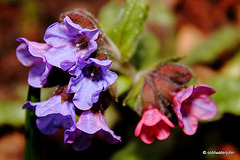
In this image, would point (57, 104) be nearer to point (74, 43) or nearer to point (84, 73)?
point (84, 73)

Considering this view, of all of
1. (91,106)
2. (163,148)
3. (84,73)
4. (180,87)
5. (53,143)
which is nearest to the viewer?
(91,106)

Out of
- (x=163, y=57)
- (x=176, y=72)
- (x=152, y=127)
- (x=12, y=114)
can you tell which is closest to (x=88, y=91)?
(x=152, y=127)

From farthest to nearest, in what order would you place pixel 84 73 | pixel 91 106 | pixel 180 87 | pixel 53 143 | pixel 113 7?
pixel 113 7, pixel 53 143, pixel 180 87, pixel 84 73, pixel 91 106

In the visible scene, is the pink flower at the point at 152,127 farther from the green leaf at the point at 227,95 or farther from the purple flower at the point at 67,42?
the green leaf at the point at 227,95

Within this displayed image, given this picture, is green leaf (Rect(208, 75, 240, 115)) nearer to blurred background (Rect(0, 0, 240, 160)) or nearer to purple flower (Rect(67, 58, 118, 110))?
blurred background (Rect(0, 0, 240, 160))

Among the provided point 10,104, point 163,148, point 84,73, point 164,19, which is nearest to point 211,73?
point 164,19

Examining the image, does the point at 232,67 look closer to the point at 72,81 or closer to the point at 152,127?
the point at 152,127
